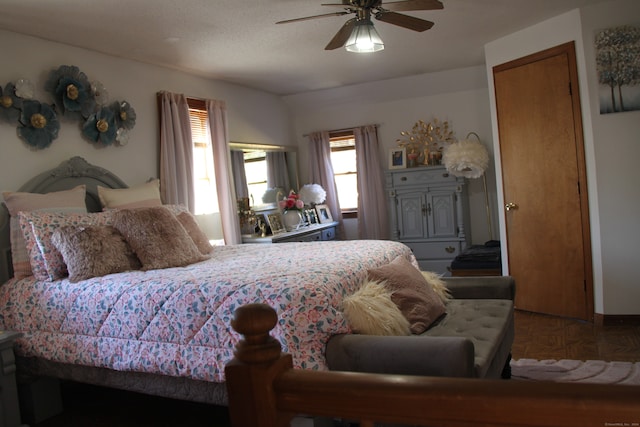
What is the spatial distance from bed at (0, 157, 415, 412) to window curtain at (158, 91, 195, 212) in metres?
1.32

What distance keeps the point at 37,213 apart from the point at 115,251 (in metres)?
0.54

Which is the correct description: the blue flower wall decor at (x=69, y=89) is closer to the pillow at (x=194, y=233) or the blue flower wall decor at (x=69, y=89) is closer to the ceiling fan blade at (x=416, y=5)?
the pillow at (x=194, y=233)

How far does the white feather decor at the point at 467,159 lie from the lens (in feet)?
16.7

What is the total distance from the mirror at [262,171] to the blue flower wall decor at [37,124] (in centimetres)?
196

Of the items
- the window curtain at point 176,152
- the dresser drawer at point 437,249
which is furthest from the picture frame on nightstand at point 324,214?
the window curtain at point 176,152

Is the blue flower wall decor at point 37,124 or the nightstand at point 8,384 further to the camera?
the blue flower wall decor at point 37,124

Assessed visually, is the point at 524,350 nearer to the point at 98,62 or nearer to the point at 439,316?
the point at 439,316

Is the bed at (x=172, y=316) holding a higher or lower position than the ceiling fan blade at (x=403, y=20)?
lower

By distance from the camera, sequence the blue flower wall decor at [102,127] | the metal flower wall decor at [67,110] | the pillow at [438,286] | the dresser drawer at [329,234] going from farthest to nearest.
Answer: the dresser drawer at [329,234], the blue flower wall decor at [102,127], the metal flower wall decor at [67,110], the pillow at [438,286]

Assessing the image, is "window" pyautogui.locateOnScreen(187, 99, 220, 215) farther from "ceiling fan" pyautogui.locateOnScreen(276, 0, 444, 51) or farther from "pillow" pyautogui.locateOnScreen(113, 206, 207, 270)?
"ceiling fan" pyautogui.locateOnScreen(276, 0, 444, 51)

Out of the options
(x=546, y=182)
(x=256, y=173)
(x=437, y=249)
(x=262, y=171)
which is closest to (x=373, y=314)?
(x=546, y=182)

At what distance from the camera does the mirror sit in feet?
17.2

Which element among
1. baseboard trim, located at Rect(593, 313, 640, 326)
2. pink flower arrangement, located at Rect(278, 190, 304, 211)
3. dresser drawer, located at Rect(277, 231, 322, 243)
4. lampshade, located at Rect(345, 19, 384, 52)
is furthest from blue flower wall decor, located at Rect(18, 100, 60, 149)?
baseboard trim, located at Rect(593, 313, 640, 326)

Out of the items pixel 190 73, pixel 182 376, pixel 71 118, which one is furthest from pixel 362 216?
pixel 182 376
